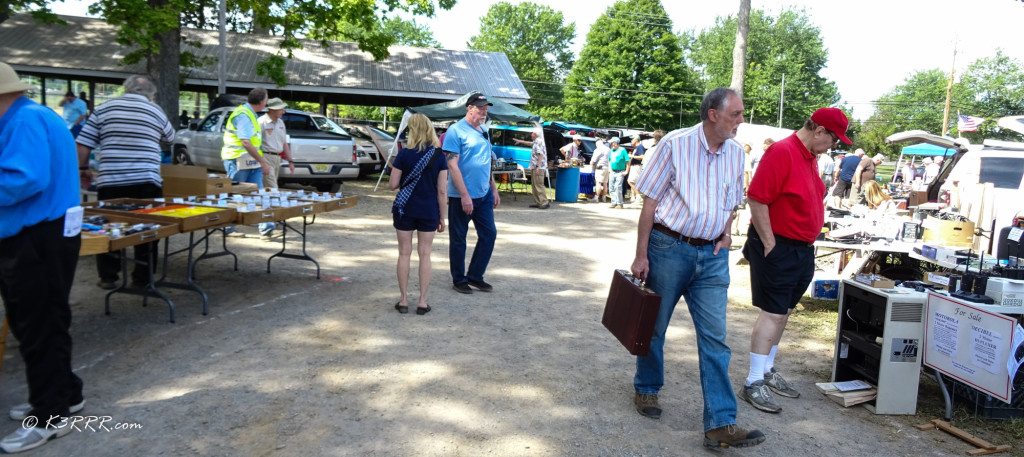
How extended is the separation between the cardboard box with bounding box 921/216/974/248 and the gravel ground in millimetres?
1529

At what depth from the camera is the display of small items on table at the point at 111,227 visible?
4488 millimetres

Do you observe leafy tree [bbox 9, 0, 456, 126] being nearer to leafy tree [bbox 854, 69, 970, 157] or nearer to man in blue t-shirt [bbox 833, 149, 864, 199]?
man in blue t-shirt [bbox 833, 149, 864, 199]

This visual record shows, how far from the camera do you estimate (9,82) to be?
334cm

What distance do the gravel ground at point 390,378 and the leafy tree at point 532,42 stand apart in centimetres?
6474

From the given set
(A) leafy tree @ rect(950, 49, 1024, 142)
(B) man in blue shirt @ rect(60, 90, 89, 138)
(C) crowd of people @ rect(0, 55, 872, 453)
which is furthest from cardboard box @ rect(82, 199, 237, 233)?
(A) leafy tree @ rect(950, 49, 1024, 142)

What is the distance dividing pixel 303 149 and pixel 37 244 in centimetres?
1048

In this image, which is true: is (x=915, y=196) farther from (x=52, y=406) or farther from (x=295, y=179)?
(x=52, y=406)

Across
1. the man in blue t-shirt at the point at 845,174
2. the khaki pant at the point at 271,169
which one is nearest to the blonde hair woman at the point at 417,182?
the khaki pant at the point at 271,169

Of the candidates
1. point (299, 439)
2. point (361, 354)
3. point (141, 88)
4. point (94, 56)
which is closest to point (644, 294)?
point (299, 439)

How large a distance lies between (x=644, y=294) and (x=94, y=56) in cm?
2164

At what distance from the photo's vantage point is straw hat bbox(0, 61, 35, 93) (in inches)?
130

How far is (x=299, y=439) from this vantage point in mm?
3598

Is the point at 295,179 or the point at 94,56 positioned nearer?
the point at 295,179

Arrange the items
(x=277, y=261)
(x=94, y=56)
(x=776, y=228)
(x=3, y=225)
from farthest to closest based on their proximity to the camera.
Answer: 1. (x=94, y=56)
2. (x=277, y=261)
3. (x=776, y=228)
4. (x=3, y=225)
